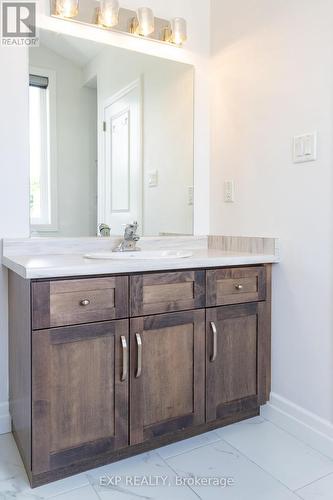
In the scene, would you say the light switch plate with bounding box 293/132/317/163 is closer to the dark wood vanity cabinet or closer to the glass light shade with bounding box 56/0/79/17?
the dark wood vanity cabinet

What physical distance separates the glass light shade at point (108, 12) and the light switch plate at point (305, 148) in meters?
1.03

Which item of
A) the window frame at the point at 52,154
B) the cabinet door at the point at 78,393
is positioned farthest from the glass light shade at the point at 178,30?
the cabinet door at the point at 78,393

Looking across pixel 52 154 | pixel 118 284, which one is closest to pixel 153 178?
pixel 52 154

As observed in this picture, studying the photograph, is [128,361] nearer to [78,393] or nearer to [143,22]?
[78,393]

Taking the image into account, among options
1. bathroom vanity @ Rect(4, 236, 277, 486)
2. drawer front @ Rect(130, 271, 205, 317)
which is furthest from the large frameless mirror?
drawer front @ Rect(130, 271, 205, 317)

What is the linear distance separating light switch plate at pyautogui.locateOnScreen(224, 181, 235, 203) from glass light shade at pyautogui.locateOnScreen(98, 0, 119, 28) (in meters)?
0.97

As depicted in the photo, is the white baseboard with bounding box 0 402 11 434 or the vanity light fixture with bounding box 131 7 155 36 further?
the vanity light fixture with bounding box 131 7 155 36

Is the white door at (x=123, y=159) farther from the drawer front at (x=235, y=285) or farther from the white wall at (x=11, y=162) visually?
the drawer front at (x=235, y=285)

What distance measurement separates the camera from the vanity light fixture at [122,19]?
1769 millimetres

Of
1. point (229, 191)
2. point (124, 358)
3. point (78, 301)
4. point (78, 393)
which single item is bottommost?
point (78, 393)

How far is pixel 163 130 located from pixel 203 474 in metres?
1.64

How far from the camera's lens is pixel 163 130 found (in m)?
2.13

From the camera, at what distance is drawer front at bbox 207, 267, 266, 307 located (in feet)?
5.46

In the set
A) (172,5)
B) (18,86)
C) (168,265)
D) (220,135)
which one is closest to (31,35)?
(18,86)
